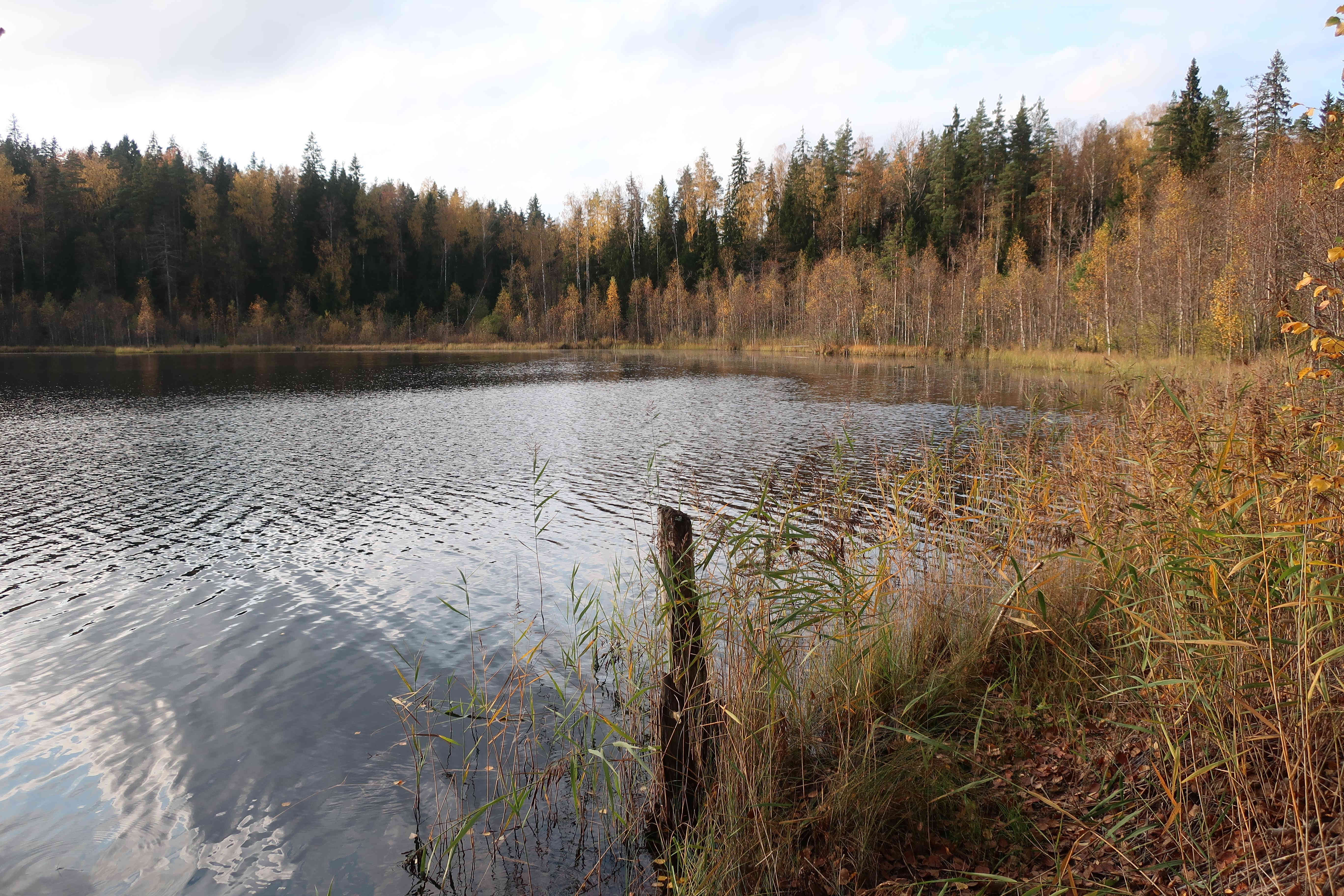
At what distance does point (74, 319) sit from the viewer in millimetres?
69125

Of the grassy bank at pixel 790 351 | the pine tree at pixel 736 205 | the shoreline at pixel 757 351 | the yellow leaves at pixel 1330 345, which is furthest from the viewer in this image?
the pine tree at pixel 736 205

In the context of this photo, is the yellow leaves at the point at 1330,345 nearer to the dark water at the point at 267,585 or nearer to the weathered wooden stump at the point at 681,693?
the weathered wooden stump at the point at 681,693

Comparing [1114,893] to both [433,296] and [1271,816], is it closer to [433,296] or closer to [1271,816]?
[1271,816]

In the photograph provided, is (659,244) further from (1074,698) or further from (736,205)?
(1074,698)

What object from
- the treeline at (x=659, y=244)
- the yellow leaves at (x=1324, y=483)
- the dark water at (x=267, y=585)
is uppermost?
the treeline at (x=659, y=244)

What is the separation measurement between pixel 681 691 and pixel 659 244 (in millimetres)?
89382

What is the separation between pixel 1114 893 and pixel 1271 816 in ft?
2.50

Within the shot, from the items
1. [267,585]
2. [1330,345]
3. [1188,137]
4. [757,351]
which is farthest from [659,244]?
[1330,345]

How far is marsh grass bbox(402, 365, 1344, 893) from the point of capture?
300 cm

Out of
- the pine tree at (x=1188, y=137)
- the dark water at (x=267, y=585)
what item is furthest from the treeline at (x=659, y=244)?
the dark water at (x=267, y=585)

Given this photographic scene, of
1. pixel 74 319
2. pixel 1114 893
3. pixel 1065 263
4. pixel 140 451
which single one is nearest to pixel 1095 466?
pixel 1114 893

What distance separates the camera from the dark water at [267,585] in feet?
15.8

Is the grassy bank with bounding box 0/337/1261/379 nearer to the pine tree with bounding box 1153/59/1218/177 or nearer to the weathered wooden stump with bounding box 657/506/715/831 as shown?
the weathered wooden stump with bounding box 657/506/715/831

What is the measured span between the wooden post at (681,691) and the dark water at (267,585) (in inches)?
71.1
